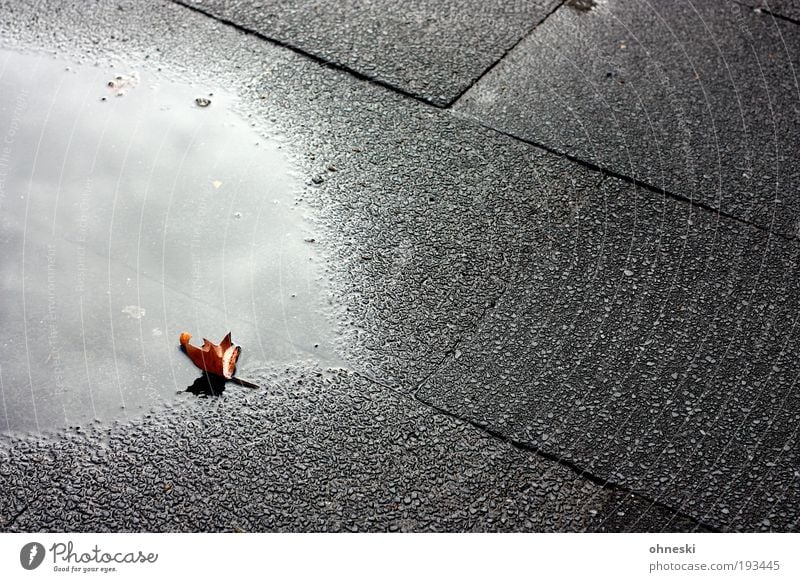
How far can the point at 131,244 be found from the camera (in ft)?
9.47

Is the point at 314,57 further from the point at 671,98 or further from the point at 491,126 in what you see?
the point at 671,98

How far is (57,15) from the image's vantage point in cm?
387

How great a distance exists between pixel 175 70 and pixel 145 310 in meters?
1.35

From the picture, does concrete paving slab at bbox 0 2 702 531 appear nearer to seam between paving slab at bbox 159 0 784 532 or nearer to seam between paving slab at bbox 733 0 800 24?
seam between paving slab at bbox 159 0 784 532

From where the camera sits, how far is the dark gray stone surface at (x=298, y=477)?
2188mm

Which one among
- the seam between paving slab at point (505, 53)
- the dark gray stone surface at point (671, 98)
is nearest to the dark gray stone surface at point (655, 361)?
the dark gray stone surface at point (671, 98)

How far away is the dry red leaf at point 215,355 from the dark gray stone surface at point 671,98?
1507 mm

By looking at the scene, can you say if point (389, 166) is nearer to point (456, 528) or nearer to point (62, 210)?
point (62, 210)

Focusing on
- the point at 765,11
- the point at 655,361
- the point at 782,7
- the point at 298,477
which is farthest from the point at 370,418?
the point at 782,7
